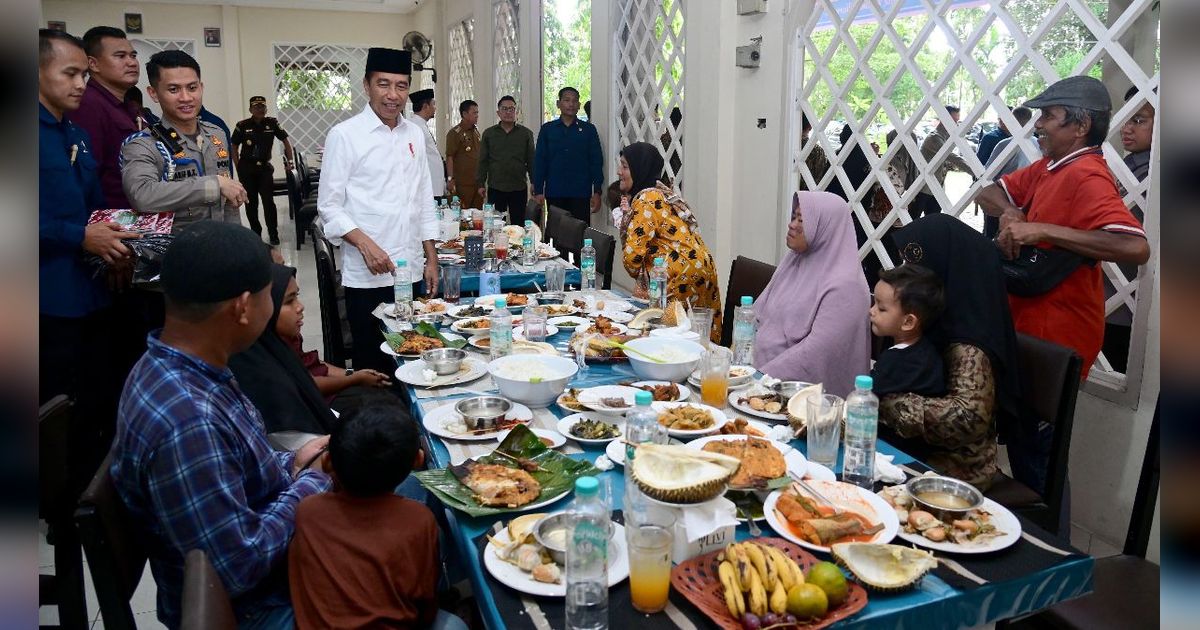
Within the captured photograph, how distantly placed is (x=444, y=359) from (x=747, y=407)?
0.95 metres

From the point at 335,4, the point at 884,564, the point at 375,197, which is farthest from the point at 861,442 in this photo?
the point at 335,4

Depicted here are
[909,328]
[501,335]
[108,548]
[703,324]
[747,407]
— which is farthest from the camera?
[703,324]

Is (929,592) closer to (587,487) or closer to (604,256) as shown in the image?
(587,487)

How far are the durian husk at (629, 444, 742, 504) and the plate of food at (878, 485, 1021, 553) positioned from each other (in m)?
0.37

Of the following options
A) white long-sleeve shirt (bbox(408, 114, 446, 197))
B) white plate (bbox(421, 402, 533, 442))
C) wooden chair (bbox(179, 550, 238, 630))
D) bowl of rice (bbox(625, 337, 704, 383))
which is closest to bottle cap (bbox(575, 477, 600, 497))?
wooden chair (bbox(179, 550, 238, 630))

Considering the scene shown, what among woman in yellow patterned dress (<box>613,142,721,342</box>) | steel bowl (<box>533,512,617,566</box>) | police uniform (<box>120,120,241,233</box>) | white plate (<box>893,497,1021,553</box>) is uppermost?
police uniform (<box>120,120,241,233</box>)

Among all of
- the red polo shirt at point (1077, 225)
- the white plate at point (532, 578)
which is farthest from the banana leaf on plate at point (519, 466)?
the red polo shirt at point (1077, 225)

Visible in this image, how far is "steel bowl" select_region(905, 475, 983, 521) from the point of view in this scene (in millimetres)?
1473

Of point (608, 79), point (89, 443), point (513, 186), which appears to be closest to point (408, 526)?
point (89, 443)

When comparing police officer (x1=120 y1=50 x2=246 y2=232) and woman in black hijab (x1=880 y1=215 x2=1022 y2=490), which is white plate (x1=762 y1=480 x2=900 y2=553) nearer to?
woman in black hijab (x1=880 y1=215 x2=1022 y2=490)

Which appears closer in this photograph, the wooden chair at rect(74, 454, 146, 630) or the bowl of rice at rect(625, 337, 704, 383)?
the wooden chair at rect(74, 454, 146, 630)

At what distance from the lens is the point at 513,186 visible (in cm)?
791

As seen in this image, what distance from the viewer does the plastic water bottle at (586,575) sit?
1.17 m

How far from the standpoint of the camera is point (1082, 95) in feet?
8.43
